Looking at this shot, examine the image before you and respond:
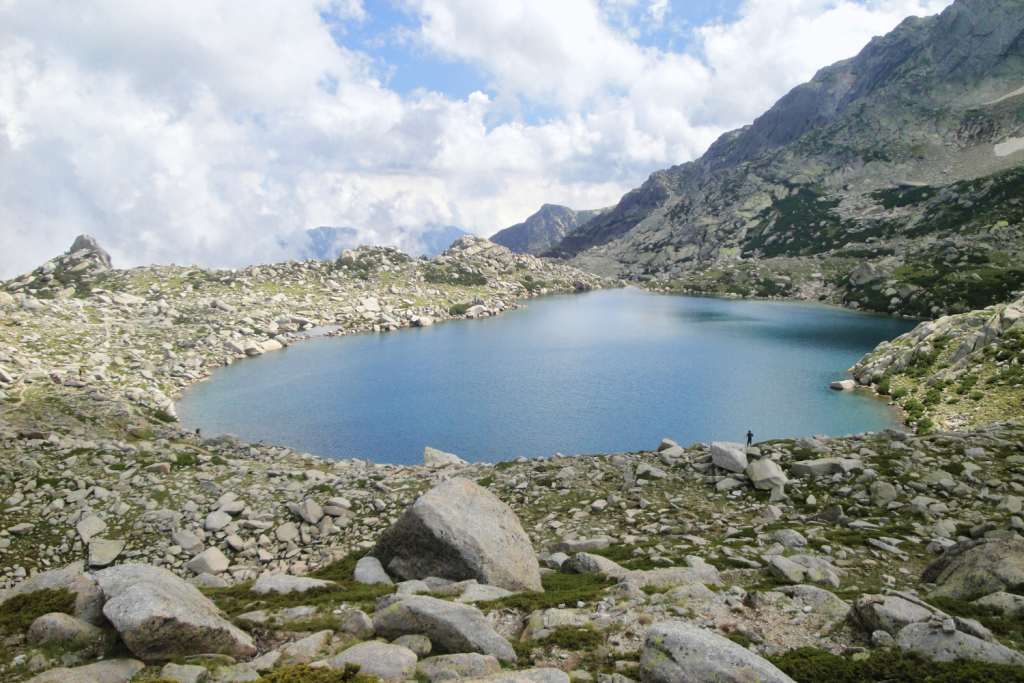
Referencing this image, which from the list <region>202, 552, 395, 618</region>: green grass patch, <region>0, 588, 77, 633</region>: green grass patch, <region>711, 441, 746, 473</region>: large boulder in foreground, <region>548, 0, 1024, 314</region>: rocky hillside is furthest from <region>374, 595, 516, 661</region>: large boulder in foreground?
<region>548, 0, 1024, 314</region>: rocky hillside

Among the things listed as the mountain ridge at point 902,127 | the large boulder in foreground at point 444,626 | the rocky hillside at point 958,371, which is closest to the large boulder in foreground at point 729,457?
the large boulder in foreground at point 444,626

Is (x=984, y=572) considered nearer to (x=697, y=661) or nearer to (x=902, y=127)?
(x=697, y=661)

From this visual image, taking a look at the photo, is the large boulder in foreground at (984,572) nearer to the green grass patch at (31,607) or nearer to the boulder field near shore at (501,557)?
the boulder field near shore at (501,557)

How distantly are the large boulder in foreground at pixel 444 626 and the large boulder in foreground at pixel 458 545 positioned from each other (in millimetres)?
3556

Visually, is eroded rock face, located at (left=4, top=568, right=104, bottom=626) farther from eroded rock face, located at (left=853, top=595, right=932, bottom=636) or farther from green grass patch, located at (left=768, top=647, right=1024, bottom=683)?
eroded rock face, located at (left=853, top=595, right=932, bottom=636)

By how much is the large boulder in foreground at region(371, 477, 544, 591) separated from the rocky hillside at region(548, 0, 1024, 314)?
330 feet

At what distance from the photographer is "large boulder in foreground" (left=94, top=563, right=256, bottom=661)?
8.02 meters

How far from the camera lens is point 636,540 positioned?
52.6ft

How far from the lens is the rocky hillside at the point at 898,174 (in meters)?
108

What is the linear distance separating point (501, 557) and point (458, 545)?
1.23 meters

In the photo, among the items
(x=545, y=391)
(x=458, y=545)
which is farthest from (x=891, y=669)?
(x=545, y=391)

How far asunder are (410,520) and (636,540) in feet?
25.1

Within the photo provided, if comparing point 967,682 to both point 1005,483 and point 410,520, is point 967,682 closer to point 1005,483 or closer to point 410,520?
point 410,520

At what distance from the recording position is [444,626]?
8719mm
